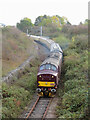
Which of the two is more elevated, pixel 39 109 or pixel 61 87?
pixel 61 87

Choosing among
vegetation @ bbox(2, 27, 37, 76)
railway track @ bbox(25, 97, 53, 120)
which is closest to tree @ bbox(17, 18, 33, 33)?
vegetation @ bbox(2, 27, 37, 76)

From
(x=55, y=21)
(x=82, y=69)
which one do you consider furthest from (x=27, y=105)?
(x=55, y=21)

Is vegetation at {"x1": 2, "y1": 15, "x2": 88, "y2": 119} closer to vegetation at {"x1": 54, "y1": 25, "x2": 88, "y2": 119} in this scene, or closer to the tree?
vegetation at {"x1": 54, "y1": 25, "x2": 88, "y2": 119}

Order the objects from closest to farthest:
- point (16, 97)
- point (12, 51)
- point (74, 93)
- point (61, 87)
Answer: point (74, 93), point (16, 97), point (61, 87), point (12, 51)

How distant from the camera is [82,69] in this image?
48.8 ft

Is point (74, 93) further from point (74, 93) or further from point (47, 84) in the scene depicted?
point (47, 84)

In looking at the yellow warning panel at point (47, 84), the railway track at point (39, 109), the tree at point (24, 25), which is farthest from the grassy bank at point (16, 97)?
the tree at point (24, 25)

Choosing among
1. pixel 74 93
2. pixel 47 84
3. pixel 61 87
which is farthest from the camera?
pixel 61 87

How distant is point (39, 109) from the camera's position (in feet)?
36.2

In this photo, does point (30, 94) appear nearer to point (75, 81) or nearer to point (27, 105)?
point (27, 105)

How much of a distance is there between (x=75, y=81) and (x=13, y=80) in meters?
5.73

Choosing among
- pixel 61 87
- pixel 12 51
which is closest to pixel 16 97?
Answer: pixel 61 87

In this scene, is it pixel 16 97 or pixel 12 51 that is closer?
pixel 16 97

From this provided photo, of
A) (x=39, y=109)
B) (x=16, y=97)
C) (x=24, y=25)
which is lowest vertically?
(x=39, y=109)
